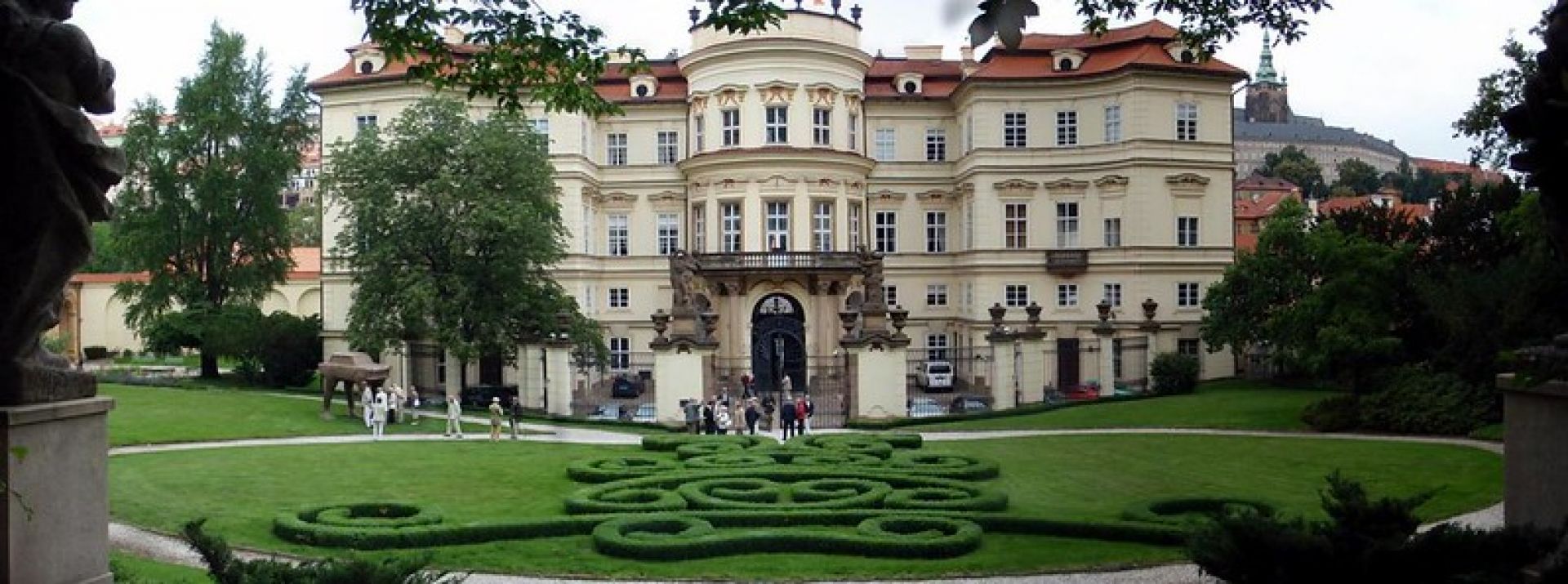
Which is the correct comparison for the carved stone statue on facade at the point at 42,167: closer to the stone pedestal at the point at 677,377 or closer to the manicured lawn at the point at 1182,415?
the manicured lawn at the point at 1182,415

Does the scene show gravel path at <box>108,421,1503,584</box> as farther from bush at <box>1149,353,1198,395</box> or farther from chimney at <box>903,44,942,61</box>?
chimney at <box>903,44,942,61</box>

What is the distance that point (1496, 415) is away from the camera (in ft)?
87.0

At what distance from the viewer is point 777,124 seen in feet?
163

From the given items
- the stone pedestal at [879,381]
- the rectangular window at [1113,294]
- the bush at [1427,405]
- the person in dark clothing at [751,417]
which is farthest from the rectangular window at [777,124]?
the bush at [1427,405]

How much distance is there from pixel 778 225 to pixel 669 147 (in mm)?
7095

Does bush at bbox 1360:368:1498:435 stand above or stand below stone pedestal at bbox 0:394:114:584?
below

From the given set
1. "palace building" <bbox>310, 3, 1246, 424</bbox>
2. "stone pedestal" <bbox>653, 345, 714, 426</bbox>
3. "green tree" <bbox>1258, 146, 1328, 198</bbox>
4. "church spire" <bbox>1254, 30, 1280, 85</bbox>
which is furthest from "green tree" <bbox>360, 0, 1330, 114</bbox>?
"church spire" <bbox>1254, 30, 1280, 85</bbox>

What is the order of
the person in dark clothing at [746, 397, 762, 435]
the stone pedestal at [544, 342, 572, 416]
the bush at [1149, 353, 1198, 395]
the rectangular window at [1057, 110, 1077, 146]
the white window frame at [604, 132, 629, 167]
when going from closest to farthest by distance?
the person in dark clothing at [746, 397, 762, 435] < the stone pedestal at [544, 342, 572, 416] < the bush at [1149, 353, 1198, 395] < the rectangular window at [1057, 110, 1077, 146] < the white window frame at [604, 132, 629, 167]

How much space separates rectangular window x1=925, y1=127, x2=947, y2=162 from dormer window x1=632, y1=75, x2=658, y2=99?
1216 cm

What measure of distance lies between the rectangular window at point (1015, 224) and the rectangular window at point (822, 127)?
786 centimetres

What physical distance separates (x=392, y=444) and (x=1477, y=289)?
24.7 meters

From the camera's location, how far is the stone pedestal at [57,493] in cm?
822

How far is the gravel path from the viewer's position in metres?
13.2

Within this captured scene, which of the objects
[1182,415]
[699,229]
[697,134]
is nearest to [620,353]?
[699,229]
